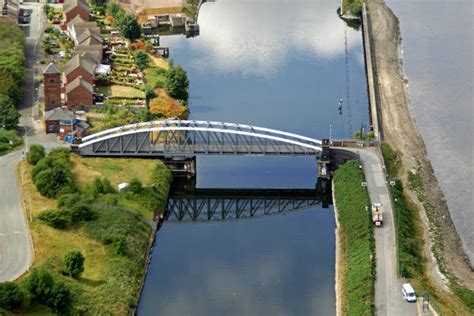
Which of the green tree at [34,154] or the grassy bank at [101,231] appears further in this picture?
the green tree at [34,154]

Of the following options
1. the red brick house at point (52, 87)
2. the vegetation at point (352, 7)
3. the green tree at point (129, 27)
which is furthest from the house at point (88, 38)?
the vegetation at point (352, 7)

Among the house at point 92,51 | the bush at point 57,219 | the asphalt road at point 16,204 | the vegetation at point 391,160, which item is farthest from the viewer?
the house at point 92,51

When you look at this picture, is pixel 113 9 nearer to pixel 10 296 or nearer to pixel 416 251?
pixel 416 251

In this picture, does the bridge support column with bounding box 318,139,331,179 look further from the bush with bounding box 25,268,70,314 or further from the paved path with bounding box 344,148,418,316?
the bush with bounding box 25,268,70,314

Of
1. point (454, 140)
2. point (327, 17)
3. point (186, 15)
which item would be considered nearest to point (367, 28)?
point (327, 17)

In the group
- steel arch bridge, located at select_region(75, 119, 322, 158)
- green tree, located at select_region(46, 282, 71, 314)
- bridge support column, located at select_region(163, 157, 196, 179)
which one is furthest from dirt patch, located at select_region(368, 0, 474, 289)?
green tree, located at select_region(46, 282, 71, 314)

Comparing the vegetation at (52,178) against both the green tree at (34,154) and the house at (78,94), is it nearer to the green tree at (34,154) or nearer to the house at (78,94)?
the green tree at (34,154)

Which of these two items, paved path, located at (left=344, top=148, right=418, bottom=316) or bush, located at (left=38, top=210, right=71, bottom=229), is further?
bush, located at (left=38, top=210, right=71, bottom=229)
